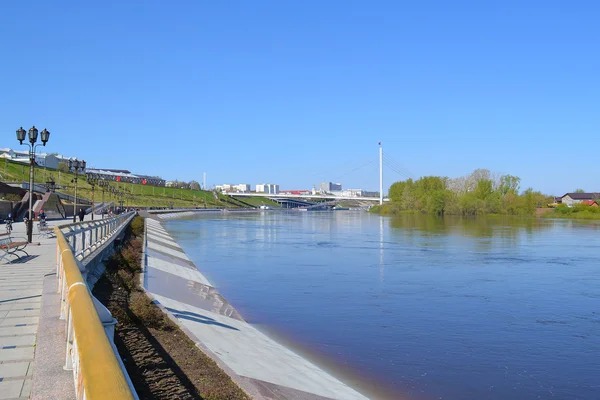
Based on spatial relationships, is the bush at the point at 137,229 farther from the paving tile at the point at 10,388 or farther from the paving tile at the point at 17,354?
the paving tile at the point at 10,388

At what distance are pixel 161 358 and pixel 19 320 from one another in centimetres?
181

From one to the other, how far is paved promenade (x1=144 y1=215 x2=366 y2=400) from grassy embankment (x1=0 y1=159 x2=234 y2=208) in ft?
231

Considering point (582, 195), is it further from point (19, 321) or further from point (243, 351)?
point (19, 321)

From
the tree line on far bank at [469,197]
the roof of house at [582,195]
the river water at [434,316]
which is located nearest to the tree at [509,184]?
the tree line on far bank at [469,197]

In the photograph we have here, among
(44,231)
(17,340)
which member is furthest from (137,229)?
(17,340)

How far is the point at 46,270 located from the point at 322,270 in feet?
46.5

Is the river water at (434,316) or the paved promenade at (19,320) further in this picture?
the river water at (434,316)

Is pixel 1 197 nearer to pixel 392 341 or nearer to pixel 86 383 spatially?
pixel 392 341

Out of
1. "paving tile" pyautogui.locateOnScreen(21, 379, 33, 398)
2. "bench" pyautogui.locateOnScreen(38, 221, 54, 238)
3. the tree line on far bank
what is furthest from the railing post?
the tree line on far bank

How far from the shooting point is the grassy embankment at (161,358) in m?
6.16

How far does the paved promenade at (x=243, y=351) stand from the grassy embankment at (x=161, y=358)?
311 millimetres

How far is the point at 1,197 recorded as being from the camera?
37406 millimetres

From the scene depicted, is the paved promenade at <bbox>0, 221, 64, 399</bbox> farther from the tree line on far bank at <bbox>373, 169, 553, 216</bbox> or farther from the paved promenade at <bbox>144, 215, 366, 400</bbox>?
the tree line on far bank at <bbox>373, 169, 553, 216</bbox>

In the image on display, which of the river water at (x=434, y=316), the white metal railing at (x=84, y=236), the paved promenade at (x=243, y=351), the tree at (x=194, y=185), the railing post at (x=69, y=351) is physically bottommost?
the river water at (x=434, y=316)
